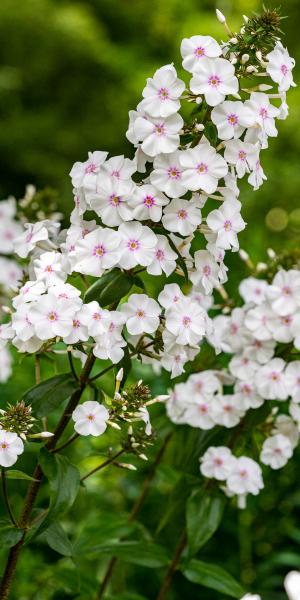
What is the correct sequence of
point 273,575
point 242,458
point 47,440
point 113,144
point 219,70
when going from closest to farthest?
point 219,70 → point 47,440 → point 242,458 → point 273,575 → point 113,144

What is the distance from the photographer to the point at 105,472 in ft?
7.82

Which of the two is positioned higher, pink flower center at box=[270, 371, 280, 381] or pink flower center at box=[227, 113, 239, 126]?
pink flower center at box=[227, 113, 239, 126]

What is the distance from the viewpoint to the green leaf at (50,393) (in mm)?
1285

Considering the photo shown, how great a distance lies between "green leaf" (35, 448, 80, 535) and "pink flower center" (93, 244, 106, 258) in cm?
33

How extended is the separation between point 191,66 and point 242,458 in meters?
0.79

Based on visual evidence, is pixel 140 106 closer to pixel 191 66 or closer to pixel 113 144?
pixel 191 66

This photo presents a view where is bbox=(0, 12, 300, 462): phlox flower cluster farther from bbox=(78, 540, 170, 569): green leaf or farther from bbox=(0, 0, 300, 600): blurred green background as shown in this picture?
bbox=(0, 0, 300, 600): blurred green background

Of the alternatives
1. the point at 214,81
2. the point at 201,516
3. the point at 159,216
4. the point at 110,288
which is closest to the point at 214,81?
the point at 214,81

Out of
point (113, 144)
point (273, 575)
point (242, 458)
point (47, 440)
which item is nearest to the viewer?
point (47, 440)

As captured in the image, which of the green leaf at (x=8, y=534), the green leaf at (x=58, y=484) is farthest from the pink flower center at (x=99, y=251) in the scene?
the green leaf at (x=8, y=534)

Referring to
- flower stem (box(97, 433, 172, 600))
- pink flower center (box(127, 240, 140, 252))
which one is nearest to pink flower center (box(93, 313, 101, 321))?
pink flower center (box(127, 240, 140, 252))

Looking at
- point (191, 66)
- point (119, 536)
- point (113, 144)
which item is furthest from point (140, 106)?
point (113, 144)

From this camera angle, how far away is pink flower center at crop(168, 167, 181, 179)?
3.87ft

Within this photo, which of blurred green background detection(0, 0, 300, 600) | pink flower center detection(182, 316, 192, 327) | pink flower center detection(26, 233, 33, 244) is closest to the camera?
pink flower center detection(182, 316, 192, 327)
